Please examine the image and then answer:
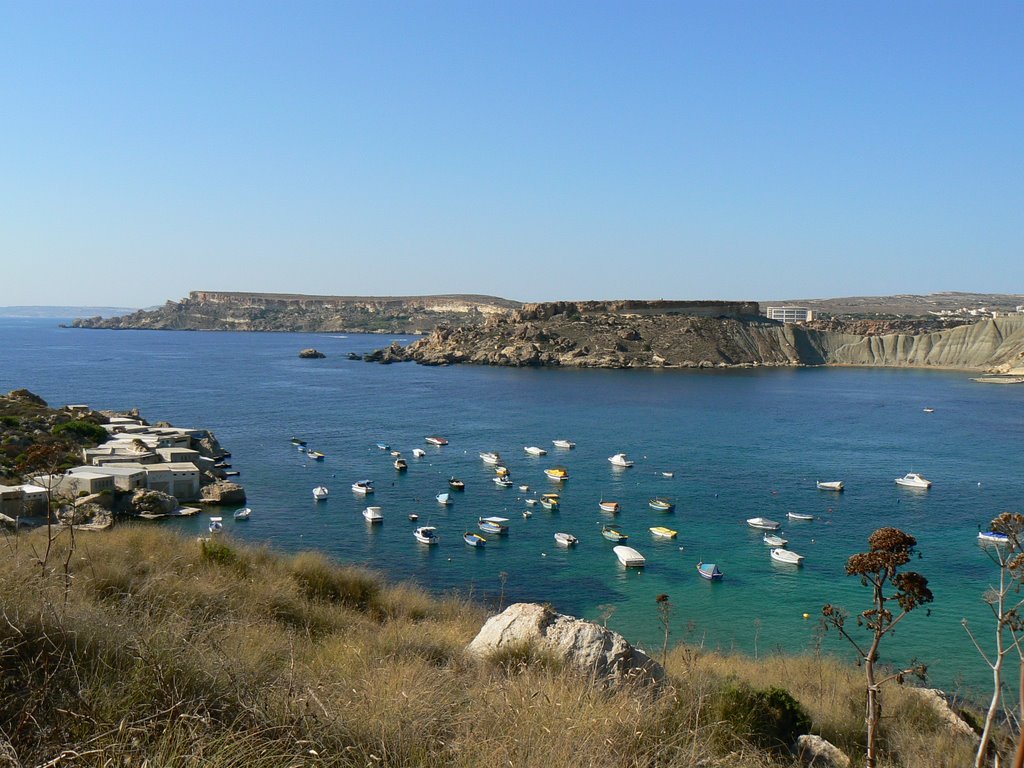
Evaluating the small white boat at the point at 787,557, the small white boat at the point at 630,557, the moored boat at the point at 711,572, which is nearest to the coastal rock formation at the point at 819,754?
the moored boat at the point at 711,572

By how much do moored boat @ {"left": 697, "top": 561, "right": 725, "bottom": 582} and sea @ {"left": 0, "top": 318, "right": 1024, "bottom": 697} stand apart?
0.91 feet

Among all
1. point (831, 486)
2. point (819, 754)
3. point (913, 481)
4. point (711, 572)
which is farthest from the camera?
point (913, 481)

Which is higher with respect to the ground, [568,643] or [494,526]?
[568,643]

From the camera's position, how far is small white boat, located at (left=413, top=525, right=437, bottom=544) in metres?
26.5

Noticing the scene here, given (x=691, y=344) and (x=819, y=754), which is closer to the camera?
(x=819, y=754)

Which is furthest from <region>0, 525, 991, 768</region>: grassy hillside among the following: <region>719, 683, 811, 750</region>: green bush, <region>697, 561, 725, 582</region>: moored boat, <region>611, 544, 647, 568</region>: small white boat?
<region>611, 544, 647, 568</region>: small white boat

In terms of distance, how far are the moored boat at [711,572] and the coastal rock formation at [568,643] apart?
16854 millimetres

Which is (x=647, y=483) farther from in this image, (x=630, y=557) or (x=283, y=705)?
(x=283, y=705)

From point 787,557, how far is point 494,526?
33.6 ft

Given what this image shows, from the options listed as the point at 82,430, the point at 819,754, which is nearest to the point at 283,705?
the point at 819,754

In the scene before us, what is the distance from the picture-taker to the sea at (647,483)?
69.9 ft

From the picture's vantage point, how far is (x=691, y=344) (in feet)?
358

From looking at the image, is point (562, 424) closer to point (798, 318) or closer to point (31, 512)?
point (31, 512)

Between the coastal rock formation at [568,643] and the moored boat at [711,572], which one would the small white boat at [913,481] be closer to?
the moored boat at [711,572]
